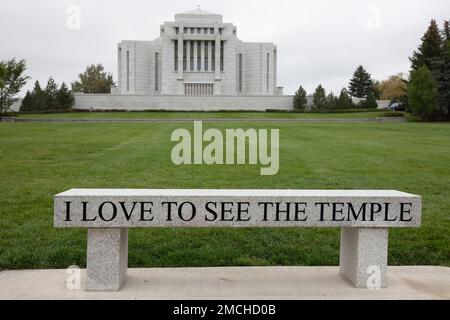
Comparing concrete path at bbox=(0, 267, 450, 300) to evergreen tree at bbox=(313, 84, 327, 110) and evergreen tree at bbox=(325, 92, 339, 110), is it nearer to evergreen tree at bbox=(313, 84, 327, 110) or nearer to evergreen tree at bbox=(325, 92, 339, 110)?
evergreen tree at bbox=(325, 92, 339, 110)

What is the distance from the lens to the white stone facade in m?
77.2

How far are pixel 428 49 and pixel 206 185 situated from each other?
159 feet

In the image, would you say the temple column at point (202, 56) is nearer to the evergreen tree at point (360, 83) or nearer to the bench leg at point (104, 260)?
the evergreen tree at point (360, 83)

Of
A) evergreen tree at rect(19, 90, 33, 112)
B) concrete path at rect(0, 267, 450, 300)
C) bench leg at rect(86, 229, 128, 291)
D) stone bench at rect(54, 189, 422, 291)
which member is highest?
evergreen tree at rect(19, 90, 33, 112)

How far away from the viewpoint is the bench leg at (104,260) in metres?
4.85

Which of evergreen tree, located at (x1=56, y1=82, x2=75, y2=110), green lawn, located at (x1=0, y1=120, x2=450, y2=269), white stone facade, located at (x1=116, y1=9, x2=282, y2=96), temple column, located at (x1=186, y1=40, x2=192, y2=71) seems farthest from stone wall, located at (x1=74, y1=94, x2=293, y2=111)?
green lawn, located at (x1=0, y1=120, x2=450, y2=269)

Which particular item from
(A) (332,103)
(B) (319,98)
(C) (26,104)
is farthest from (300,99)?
(C) (26,104)

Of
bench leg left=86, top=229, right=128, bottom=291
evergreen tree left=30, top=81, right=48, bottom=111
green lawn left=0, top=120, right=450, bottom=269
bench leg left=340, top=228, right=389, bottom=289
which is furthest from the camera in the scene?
evergreen tree left=30, top=81, right=48, bottom=111

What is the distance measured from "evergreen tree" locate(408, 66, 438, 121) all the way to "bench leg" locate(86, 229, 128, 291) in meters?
43.1

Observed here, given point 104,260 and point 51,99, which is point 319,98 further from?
point 104,260

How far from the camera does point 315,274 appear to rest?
5.45m

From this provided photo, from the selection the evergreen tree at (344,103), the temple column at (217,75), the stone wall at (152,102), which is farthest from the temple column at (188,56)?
the evergreen tree at (344,103)

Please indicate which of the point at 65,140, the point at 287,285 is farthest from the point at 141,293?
the point at 65,140

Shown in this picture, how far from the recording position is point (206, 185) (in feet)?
34.1
